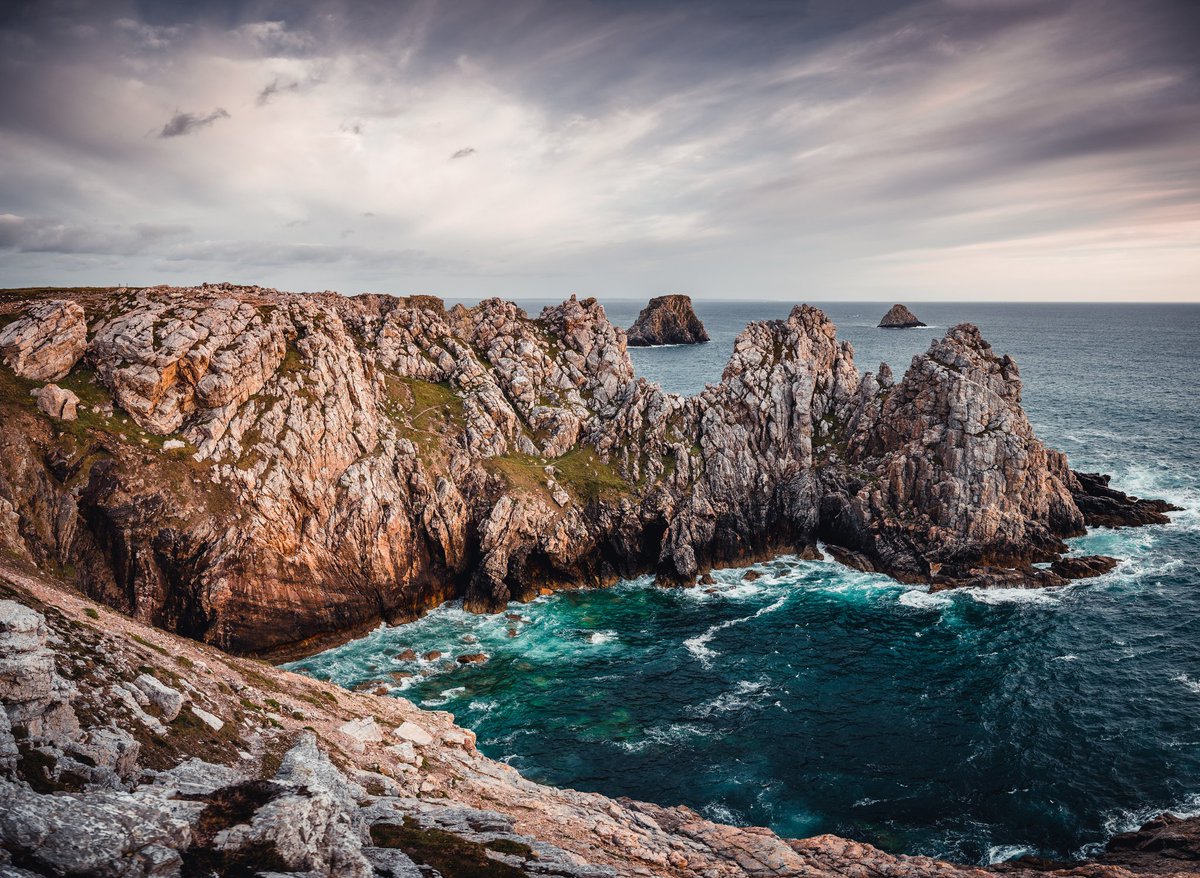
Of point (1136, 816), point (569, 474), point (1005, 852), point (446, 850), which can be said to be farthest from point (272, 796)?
point (569, 474)

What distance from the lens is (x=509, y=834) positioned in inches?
840

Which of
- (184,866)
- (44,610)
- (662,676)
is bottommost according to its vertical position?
(662,676)

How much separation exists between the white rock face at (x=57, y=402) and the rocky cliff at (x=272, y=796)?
2327 centimetres

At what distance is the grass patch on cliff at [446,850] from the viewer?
58.5 ft

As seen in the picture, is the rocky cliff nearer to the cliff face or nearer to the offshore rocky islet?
the offshore rocky islet

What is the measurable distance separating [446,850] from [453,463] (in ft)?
176

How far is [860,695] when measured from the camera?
47688mm

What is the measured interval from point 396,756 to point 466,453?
46.2 metres

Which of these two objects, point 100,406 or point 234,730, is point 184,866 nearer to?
point 234,730

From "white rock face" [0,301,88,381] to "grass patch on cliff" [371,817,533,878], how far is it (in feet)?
182

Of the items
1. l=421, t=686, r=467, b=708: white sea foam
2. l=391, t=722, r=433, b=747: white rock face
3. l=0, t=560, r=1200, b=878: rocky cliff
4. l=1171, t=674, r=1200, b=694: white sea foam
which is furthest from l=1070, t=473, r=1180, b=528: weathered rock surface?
l=391, t=722, r=433, b=747: white rock face

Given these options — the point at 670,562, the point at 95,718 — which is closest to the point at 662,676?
the point at 670,562

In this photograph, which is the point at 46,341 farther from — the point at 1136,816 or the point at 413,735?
the point at 1136,816

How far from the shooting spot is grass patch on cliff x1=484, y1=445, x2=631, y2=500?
71.6 m
